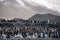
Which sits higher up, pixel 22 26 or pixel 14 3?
pixel 14 3

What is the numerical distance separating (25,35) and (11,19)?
515mm

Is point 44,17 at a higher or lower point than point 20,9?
lower

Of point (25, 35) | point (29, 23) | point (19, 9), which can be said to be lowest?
point (25, 35)

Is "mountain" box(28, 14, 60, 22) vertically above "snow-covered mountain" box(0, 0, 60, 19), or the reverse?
"snow-covered mountain" box(0, 0, 60, 19)

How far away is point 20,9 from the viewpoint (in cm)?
456

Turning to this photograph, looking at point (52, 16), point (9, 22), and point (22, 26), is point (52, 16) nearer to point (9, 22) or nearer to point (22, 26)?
point (22, 26)

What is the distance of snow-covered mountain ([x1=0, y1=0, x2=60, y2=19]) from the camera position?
4.50 metres

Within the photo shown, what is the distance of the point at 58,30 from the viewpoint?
178 inches

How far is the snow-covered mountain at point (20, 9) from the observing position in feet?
14.8

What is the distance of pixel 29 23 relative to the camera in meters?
4.53

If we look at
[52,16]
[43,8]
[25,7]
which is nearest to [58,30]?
[52,16]

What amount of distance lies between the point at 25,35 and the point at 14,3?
2.72ft

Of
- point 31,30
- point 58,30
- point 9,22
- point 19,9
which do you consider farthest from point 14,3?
point 58,30

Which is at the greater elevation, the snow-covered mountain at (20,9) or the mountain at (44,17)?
the snow-covered mountain at (20,9)
